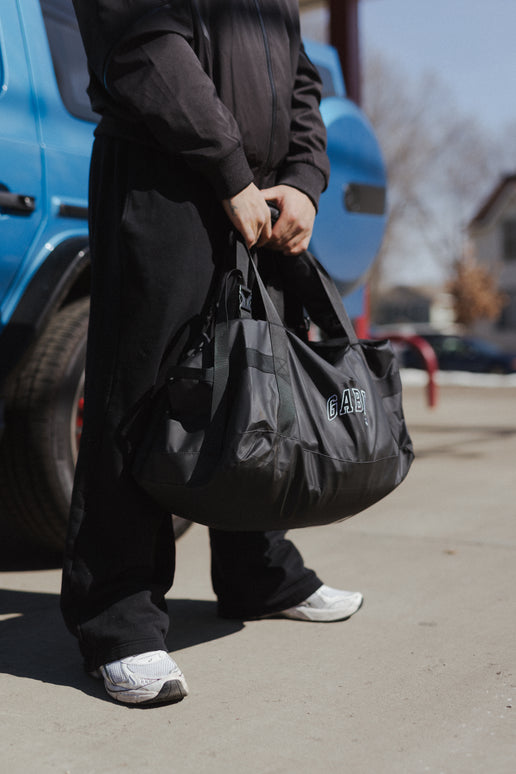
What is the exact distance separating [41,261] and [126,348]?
0.88 metres

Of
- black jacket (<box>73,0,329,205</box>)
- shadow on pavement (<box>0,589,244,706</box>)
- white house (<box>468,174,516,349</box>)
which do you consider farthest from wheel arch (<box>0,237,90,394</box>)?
white house (<box>468,174,516,349</box>)

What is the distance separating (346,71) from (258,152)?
406cm

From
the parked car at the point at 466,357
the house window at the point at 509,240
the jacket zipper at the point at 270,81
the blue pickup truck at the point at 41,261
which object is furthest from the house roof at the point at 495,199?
the jacket zipper at the point at 270,81

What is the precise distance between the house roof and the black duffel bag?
3446 centimetres

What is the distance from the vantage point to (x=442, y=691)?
2.02 m

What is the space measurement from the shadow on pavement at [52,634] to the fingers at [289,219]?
3.29 feet

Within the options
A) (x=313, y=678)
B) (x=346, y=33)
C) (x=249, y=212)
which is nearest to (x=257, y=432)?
(x=249, y=212)

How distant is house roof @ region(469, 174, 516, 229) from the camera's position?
34.8m

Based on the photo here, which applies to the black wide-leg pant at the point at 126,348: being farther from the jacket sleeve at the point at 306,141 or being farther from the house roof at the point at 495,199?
the house roof at the point at 495,199

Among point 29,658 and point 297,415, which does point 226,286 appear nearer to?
point 297,415

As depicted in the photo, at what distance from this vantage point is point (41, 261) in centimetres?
278

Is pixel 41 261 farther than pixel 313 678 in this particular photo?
Yes

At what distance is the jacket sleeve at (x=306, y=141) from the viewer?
7.41 ft

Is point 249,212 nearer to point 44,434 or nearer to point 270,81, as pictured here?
point 270,81
